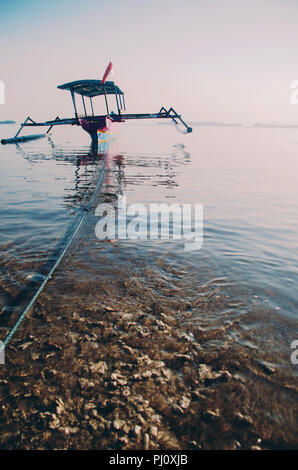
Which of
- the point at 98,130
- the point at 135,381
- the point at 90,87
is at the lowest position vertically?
the point at 135,381

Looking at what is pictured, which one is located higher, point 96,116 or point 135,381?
point 96,116

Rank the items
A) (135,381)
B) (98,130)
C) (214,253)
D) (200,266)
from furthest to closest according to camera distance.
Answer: (98,130) < (214,253) < (200,266) < (135,381)

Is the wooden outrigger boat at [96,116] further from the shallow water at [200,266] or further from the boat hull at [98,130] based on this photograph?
the shallow water at [200,266]

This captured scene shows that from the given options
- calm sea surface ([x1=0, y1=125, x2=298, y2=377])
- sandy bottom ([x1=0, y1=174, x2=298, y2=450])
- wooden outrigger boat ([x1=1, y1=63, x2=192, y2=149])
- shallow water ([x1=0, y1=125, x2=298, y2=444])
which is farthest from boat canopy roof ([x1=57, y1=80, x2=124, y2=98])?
sandy bottom ([x1=0, y1=174, x2=298, y2=450])

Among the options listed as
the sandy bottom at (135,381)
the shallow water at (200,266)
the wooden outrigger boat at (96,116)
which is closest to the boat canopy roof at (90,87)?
the wooden outrigger boat at (96,116)

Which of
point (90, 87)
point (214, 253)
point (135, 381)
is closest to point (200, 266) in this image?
point (214, 253)

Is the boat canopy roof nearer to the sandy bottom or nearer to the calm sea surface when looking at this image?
the calm sea surface

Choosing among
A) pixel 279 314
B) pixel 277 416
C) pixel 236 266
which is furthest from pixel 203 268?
pixel 277 416

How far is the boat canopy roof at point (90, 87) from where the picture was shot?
24.9 m

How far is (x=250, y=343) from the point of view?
279 centimetres

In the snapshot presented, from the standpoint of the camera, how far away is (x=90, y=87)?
27.8 meters

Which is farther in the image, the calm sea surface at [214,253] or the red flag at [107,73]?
the red flag at [107,73]

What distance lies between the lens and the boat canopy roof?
24.9 meters

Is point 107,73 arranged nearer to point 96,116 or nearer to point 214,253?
point 96,116
